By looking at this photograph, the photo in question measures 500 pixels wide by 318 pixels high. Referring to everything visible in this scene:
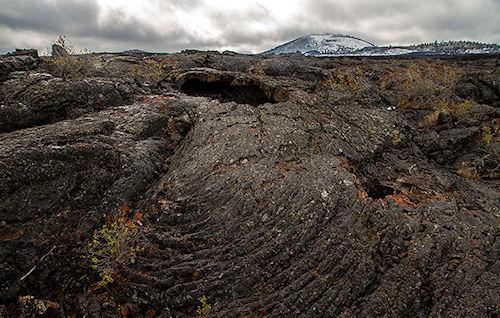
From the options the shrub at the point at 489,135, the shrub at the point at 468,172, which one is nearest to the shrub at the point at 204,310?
the shrub at the point at 468,172

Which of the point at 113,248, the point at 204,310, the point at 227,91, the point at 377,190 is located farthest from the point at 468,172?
the point at 113,248

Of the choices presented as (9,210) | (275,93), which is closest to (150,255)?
(9,210)

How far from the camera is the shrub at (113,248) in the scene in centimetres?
749

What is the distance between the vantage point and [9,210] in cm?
769

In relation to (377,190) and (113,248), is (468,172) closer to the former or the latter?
(377,190)

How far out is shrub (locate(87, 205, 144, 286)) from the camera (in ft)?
24.6

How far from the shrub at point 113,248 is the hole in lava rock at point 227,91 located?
983cm

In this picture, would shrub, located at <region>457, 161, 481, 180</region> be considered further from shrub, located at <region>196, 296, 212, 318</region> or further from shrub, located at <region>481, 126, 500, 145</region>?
shrub, located at <region>196, 296, 212, 318</region>

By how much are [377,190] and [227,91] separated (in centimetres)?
953

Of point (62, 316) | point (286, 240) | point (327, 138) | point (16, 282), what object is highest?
point (327, 138)

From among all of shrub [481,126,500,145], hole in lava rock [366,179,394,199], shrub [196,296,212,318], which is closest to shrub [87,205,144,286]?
shrub [196,296,212,318]

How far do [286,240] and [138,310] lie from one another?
3618mm

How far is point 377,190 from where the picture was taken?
1035cm

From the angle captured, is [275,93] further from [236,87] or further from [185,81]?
[185,81]
